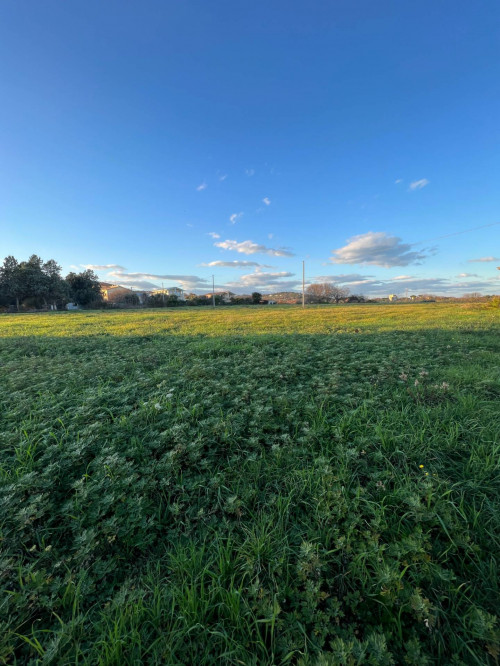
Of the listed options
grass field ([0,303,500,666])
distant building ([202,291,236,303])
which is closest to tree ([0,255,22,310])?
distant building ([202,291,236,303])

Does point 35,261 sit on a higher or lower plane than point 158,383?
higher

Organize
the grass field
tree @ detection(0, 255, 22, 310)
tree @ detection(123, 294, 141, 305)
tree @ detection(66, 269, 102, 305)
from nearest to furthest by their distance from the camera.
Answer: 1. the grass field
2. tree @ detection(0, 255, 22, 310)
3. tree @ detection(66, 269, 102, 305)
4. tree @ detection(123, 294, 141, 305)

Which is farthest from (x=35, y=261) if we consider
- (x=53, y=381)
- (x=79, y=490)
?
(x=79, y=490)

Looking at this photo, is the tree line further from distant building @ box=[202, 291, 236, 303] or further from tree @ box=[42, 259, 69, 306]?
distant building @ box=[202, 291, 236, 303]

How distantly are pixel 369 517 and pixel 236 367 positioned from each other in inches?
116

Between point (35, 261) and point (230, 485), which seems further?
point (35, 261)

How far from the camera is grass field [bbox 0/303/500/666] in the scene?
1206 mm

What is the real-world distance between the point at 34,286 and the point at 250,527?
127 ft

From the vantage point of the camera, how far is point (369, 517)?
175 centimetres

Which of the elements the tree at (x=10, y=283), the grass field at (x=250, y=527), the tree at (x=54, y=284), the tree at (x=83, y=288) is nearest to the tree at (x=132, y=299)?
the tree at (x=83, y=288)

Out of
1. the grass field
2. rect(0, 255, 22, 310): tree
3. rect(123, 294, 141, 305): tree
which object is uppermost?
rect(0, 255, 22, 310): tree

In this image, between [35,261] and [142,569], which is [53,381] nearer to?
[142,569]

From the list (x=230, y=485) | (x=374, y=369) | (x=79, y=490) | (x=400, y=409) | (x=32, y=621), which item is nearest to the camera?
(x=32, y=621)

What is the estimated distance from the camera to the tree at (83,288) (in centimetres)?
3691
